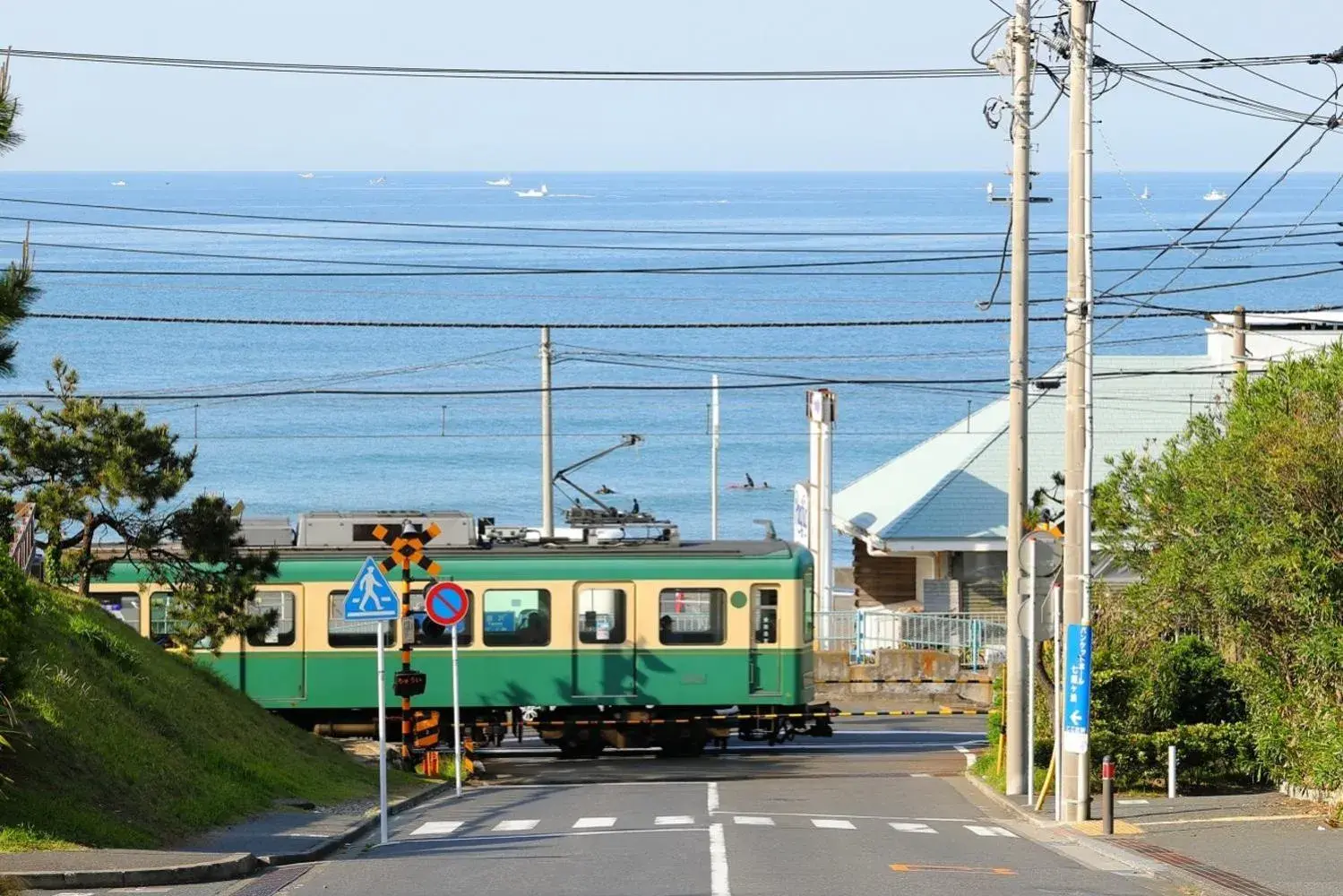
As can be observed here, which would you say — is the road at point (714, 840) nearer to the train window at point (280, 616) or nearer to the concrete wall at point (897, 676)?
the train window at point (280, 616)

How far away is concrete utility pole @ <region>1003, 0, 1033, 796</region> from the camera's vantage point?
2103cm

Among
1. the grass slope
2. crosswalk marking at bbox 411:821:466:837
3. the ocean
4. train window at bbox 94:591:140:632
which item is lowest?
crosswalk marking at bbox 411:821:466:837

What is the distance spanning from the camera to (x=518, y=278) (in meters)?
143

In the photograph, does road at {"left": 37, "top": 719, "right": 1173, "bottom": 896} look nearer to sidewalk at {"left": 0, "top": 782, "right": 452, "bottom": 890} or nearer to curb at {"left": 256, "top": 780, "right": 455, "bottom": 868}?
curb at {"left": 256, "top": 780, "right": 455, "bottom": 868}

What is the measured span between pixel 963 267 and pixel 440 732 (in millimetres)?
125290

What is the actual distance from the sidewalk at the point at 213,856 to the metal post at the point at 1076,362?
23.3 ft

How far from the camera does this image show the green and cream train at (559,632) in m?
25.2

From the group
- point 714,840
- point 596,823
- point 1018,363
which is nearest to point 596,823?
point 596,823

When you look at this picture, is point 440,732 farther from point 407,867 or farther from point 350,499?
point 350,499

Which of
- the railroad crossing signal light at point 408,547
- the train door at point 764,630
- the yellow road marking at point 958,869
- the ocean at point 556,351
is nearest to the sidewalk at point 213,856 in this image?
the railroad crossing signal light at point 408,547

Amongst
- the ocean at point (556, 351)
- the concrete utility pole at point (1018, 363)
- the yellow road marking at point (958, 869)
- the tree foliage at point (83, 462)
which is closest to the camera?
the yellow road marking at point (958, 869)

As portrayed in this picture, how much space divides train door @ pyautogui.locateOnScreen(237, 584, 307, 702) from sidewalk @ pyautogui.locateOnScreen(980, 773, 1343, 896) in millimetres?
10002

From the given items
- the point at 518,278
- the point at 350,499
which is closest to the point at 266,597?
the point at 350,499

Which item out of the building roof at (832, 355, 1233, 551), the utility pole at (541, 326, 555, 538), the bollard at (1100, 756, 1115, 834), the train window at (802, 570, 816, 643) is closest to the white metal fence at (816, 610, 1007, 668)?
the building roof at (832, 355, 1233, 551)
